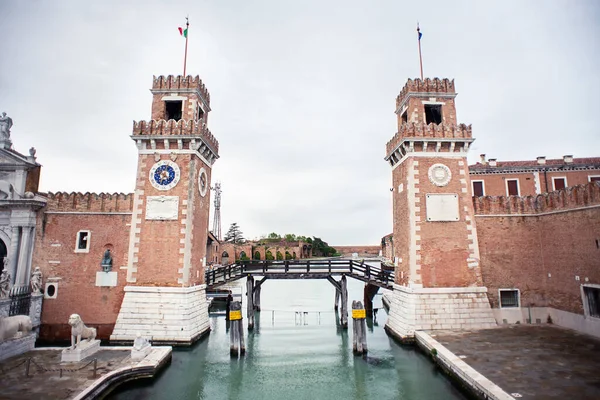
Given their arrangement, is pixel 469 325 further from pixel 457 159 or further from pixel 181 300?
pixel 181 300

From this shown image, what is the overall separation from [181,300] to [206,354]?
110 inches

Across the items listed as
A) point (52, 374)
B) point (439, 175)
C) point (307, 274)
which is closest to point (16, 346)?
point (52, 374)

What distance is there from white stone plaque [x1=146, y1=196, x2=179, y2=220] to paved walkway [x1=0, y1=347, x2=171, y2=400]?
20.9 feet

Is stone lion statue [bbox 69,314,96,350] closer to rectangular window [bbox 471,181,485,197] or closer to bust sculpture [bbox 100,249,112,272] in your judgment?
bust sculpture [bbox 100,249,112,272]

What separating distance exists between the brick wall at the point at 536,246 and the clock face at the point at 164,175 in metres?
16.0

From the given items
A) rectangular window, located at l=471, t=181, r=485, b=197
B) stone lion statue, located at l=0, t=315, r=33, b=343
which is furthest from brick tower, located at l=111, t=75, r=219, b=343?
rectangular window, located at l=471, t=181, r=485, b=197

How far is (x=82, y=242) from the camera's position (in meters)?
18.6

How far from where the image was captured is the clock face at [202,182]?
19.3 metres

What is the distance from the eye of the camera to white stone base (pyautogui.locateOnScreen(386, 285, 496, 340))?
54.5 ft

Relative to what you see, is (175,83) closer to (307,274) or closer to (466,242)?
(307,274)

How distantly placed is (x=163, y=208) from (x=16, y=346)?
7.92 m

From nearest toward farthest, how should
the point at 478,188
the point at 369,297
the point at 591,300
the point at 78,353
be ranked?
the point at 78,353, the point at 591,300, the point at 478,188, the point at 369,297

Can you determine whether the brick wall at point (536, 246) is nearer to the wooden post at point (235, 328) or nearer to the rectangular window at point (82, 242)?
the wooden post at point (235, 328)

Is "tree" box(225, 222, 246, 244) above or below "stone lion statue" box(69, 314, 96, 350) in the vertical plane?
above
